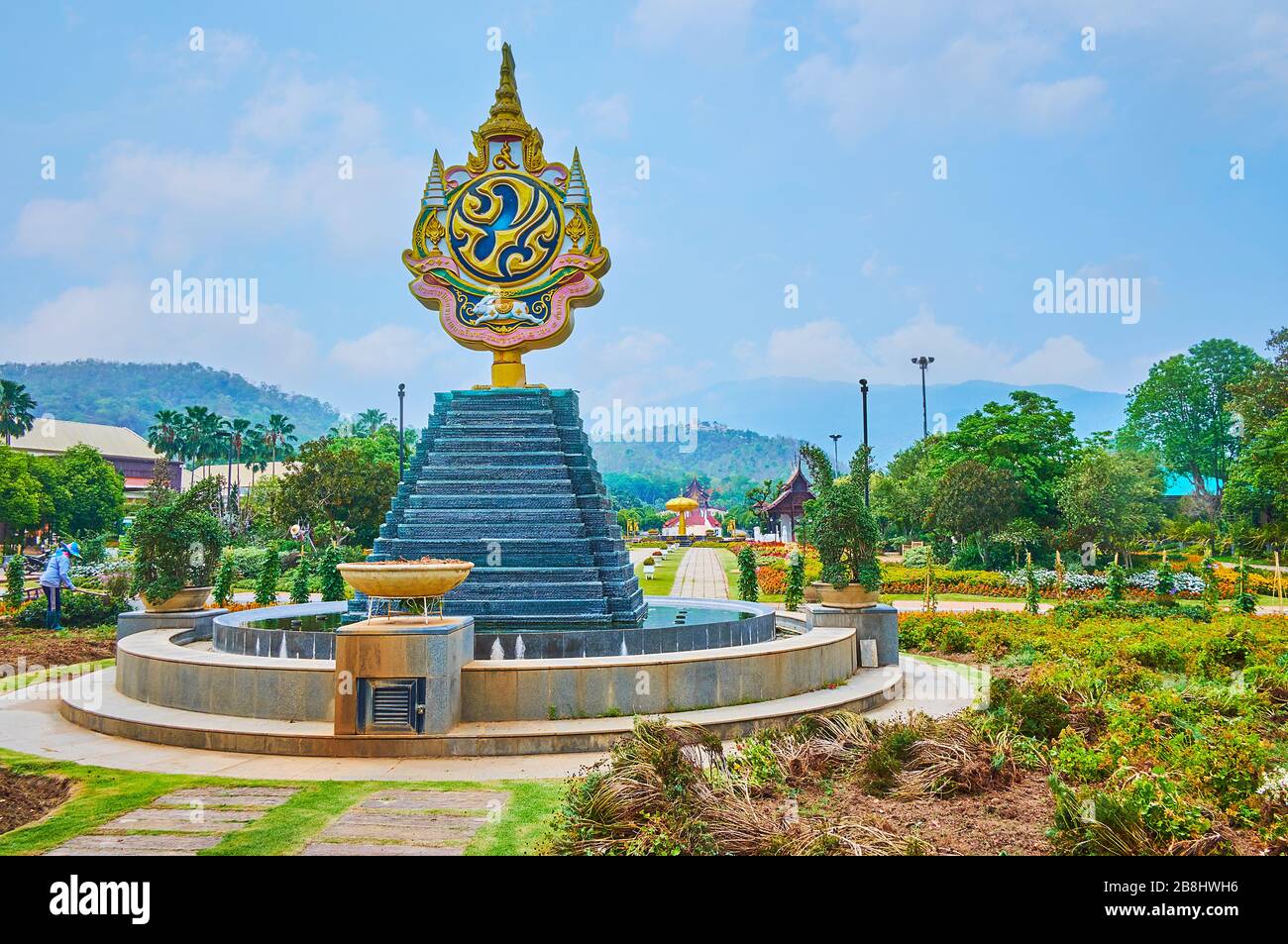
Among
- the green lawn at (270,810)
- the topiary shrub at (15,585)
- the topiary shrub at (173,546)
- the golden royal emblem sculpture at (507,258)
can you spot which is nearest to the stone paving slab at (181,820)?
the green lawn at (270,810)

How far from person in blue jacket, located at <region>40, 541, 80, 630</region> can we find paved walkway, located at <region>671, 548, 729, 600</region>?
16312 millimetres

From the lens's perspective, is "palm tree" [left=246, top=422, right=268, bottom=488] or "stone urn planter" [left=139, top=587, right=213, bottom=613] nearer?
"stone urn planter" [left=139, top=587, right=213, bottom=613]

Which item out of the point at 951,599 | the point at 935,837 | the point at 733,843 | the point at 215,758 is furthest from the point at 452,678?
the point at 951,599

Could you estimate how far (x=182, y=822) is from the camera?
7.11 metres

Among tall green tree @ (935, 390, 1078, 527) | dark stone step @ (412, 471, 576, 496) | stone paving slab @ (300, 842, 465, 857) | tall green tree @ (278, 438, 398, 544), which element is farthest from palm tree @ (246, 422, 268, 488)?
stone paving slab @ (300, 842, 465, 857)

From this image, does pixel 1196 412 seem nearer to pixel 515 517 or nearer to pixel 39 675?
pixel 515 517

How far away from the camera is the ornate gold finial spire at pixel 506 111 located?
17.0m

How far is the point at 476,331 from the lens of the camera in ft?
54.9

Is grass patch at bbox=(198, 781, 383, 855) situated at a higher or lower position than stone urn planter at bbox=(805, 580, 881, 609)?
lower

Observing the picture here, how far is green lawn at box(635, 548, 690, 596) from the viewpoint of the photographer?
3578 centimetres

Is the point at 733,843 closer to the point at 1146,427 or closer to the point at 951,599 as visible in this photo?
the point at 951,599

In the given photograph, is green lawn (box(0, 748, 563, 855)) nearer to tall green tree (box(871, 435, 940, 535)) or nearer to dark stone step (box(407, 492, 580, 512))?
dark stone step (box(407, 492, 580, 512))

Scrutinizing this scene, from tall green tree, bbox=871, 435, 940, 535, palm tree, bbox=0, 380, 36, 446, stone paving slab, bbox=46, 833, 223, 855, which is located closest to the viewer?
stone paving slab, bbox=46, 833, 223, 855
